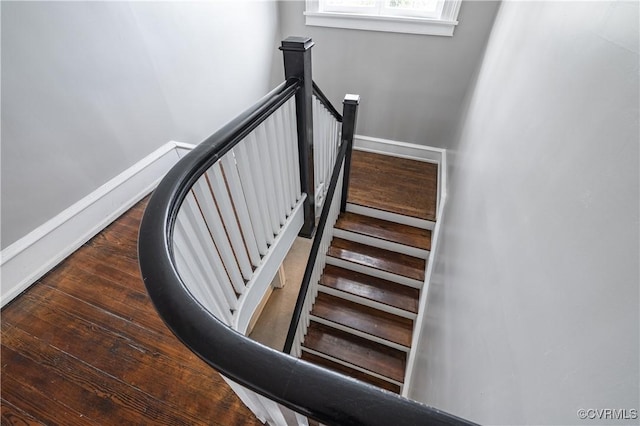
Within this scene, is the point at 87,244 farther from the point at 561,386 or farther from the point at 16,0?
the point at 561,386

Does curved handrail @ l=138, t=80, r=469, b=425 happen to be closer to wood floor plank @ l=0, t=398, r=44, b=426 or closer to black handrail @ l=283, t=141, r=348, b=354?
wood floor plank @ l=0, t=398, r=44, b=426

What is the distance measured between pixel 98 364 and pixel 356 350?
195 cm

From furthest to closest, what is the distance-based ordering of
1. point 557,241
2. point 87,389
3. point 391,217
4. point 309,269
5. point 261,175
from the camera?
point 391,217 → point 309,269 → point 261,175 → point 87,389 → point 557,241

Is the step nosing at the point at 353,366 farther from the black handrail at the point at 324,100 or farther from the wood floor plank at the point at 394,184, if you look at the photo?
the black handrail at the point at 324,100

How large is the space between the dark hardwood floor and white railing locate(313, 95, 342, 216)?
4.23 feet

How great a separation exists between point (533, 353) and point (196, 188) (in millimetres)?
994

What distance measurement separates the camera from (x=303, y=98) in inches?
53.1

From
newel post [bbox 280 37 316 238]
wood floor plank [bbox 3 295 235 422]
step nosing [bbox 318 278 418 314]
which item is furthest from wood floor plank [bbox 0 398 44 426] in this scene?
step nosing [bbox 318 278 418 314]

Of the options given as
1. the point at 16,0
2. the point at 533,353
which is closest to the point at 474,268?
the point at 533,353

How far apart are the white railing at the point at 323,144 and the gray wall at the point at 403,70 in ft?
3.41

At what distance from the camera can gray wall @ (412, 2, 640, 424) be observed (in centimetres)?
47

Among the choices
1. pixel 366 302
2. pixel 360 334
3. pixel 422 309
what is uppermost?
pixel 422 309
